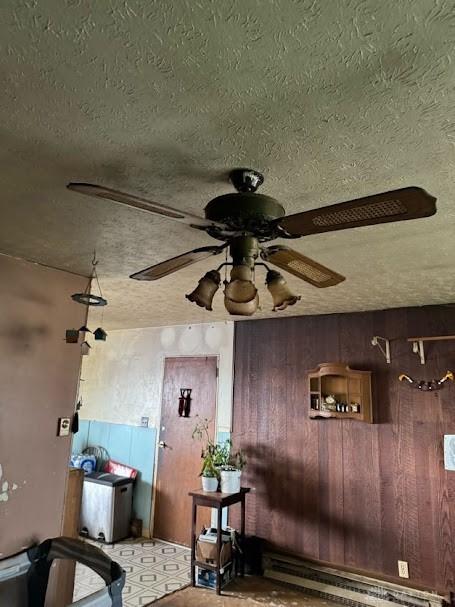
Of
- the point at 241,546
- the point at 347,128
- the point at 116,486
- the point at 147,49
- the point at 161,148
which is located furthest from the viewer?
the point at 116,486

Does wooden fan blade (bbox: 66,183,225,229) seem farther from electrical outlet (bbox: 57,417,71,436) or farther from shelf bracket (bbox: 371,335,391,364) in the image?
shelf bracket (bbox: 371,335,391,364)

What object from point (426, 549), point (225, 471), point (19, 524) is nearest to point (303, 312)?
point (225, 471)

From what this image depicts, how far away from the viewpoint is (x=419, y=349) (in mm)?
3369

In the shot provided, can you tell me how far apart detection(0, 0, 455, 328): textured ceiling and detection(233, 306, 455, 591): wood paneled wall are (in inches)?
69.0

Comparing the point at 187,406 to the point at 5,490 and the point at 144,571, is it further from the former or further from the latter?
the point at 5,490

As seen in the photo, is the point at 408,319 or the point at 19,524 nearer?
the point at 19,524

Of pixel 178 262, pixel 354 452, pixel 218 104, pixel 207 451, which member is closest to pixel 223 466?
pixel 207 451

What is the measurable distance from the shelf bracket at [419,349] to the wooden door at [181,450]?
198 cm

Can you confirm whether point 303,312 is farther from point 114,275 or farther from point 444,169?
point 444,169

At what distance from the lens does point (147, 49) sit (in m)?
0.94

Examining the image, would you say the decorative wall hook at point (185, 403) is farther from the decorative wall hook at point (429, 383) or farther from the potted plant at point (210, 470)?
the decorative wall hook at point (429, 383)

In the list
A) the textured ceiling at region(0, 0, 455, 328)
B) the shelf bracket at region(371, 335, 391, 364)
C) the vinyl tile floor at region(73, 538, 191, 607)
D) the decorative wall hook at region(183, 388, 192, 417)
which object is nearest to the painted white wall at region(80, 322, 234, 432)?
the decorative wall hook at region(183, 388, 192, 417)

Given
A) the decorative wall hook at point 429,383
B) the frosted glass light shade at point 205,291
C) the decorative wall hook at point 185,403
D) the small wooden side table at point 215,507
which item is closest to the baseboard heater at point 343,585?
the small wooden side table at point 215,507

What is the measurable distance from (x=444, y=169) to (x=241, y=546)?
3533mm
